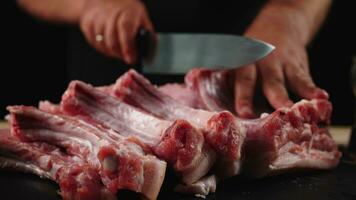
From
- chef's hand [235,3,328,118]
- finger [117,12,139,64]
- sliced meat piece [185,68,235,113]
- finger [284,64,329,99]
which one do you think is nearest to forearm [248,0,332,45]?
chef's hand [235,3,328,118]

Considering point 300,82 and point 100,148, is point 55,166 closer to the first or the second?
point 100,148

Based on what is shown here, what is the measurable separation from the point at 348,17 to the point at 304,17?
1.22 m

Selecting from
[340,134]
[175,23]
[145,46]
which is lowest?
[340,134]

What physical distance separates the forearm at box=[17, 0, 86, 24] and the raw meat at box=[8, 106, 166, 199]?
4.72ft

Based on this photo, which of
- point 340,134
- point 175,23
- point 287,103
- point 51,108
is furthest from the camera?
point 175,23

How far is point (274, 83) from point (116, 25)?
0.74 meters

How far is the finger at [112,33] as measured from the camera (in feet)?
8.36

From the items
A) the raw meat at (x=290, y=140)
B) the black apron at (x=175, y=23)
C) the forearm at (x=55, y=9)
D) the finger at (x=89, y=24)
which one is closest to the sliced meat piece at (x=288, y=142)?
the raw meat at (x=290, y=140)

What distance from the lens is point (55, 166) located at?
158 centimetres

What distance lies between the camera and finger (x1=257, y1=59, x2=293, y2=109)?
2145mm

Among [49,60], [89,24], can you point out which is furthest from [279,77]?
[49,60]

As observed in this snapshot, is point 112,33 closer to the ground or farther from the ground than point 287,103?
farther from the ground

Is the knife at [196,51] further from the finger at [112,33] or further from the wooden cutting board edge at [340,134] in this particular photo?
the wooden cutting board edge at [340,134]

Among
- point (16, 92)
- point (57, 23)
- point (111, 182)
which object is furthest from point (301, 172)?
point (16, 92)
